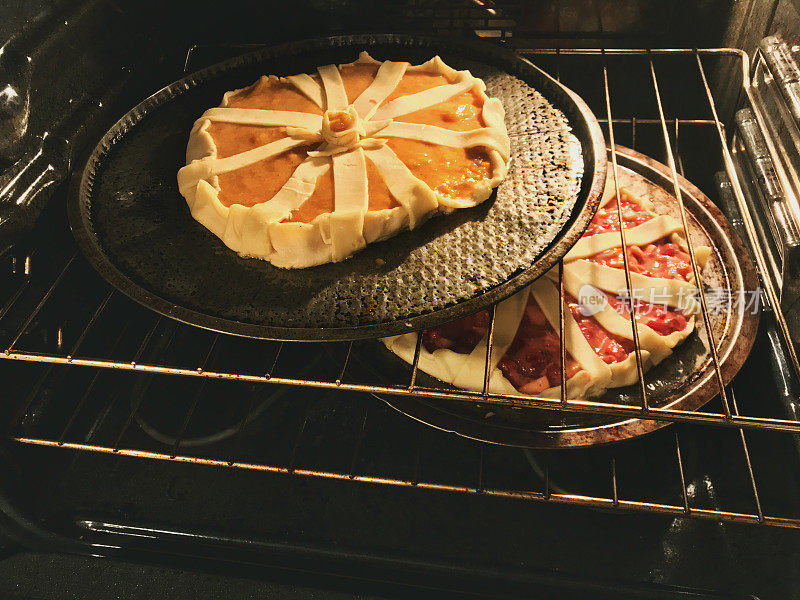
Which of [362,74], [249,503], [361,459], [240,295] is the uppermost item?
[362,74]

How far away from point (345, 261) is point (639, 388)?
0.94 meters

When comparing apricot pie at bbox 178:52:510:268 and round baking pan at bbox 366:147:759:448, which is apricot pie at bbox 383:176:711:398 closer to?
round baking pan at bbox 366:147:759:448

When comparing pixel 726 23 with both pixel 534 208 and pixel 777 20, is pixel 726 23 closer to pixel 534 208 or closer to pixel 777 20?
pixel 777 20

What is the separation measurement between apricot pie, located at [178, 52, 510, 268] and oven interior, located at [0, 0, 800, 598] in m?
0.35

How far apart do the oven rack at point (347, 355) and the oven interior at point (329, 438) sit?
0.01 m

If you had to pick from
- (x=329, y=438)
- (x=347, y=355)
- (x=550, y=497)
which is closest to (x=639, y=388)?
(x=550, y=497)

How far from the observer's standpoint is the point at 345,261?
5.10 ft

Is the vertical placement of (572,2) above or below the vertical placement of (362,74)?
above

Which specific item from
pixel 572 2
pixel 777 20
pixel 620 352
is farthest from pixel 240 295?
pixel 777 20

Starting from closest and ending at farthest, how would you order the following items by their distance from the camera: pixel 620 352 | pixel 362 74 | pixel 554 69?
pixel 620 352 → pixel 362 74 → pixel 554 69

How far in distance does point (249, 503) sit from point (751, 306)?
177cm

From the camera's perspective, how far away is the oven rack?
1.39 meters

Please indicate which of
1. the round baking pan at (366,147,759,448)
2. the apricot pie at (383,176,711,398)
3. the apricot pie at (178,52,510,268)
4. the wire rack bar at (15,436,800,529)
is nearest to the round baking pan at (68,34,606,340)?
the apricot pie at (178,52,510,268)

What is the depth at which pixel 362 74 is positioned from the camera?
2.01 meters
